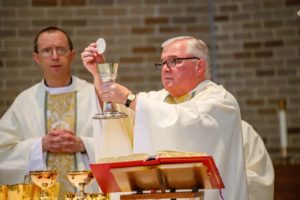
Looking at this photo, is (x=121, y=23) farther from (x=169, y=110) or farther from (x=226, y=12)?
(x=169, y=110)

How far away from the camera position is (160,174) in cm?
375

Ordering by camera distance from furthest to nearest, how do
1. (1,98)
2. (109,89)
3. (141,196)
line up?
1. (1,98)
2. (109,89)
3. (141,196)

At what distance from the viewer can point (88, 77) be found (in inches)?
308

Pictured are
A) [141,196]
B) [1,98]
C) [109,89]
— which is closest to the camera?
[141,196]

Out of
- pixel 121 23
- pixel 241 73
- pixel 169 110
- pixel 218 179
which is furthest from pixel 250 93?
pixel 218 179

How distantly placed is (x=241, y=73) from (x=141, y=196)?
4333 millimetres

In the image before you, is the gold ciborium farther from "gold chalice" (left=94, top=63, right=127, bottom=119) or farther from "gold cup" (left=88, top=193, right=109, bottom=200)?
"gold chalice" (left=94, top=63, right=127, bottom=119)

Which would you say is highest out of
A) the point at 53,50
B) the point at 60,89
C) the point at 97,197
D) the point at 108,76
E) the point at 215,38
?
the point at 215,38

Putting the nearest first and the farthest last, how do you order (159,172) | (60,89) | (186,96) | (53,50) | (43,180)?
(159,172)
(43,180)
(186,96)
(53,50)
(60,89)

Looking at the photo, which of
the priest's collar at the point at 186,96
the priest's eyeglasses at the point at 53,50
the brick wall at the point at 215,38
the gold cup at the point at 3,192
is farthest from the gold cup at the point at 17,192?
the brick wall at the point at 215,38

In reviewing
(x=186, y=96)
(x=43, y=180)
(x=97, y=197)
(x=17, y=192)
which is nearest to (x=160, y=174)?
(x=97, y=197)

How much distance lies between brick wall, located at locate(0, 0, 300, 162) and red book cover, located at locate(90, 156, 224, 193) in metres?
4.03

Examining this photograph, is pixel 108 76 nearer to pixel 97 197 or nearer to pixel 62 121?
pixel 97 197

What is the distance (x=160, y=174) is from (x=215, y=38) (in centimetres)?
438
